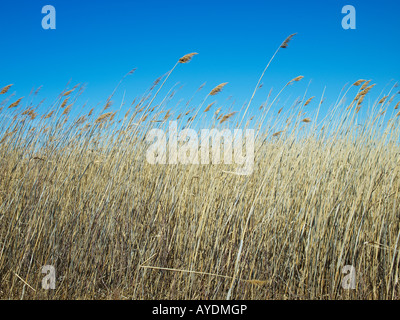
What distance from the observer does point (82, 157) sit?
2.48m

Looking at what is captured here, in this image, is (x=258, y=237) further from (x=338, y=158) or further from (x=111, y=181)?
(x=111, y=181)

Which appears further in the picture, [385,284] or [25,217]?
[25,217]

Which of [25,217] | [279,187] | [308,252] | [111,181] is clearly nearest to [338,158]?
[279,187]

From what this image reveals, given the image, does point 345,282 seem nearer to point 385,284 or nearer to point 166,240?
point 385,284

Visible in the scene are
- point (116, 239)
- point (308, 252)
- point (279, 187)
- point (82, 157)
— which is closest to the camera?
point (308, 252)

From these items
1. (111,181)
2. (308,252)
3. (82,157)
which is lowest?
(308,252)

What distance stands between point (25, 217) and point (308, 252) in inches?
74.9
